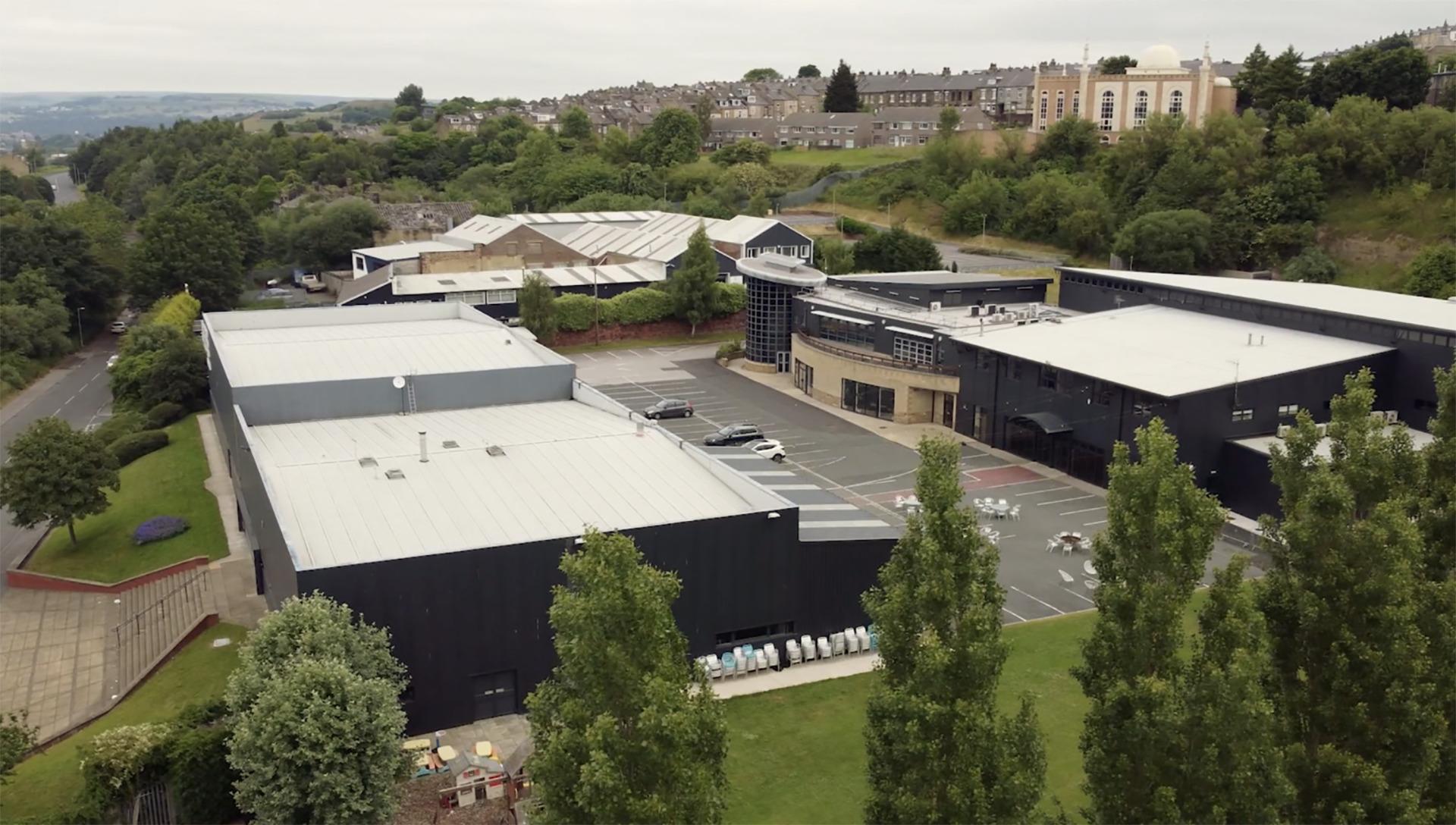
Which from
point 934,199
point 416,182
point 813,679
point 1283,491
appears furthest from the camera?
point 416,182

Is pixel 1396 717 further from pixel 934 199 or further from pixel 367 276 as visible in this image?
pixel 934 199

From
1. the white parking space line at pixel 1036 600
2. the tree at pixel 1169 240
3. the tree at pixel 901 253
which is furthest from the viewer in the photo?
the tree at pixel 901 253

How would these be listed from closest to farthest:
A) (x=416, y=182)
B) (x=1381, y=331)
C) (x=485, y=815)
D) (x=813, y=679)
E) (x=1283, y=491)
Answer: (x=1283, y=491), (x=485, y=815), (x=813, y=679), (x=1381, y=331), (x=416, y=182)

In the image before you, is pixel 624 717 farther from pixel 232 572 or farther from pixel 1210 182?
pixel 1210 182

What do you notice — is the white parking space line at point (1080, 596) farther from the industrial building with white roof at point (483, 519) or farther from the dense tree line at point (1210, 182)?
the dense tree line at point (1210, 182)

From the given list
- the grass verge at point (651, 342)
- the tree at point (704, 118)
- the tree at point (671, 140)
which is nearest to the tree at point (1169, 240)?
the grass verge at point (651, 342)

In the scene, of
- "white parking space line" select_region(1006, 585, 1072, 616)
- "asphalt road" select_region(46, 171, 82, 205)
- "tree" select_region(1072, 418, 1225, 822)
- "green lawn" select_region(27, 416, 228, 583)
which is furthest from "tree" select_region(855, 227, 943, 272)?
"asphalt road" select_region(46, 171, 82, 205)

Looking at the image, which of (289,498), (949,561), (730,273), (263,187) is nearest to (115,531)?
(289,498)
